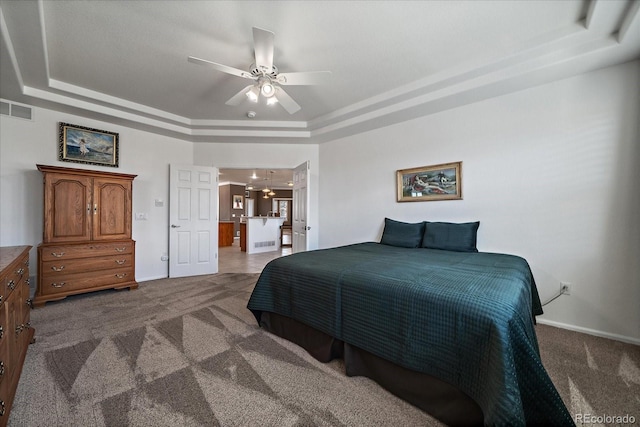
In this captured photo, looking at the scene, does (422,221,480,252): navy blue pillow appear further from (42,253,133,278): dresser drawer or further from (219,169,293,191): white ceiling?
(219,169,293,191): white ceiling

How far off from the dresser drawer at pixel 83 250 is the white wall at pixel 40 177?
48cm

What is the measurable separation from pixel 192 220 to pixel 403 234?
139 inches

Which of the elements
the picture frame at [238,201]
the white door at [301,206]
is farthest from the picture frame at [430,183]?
the picture frame at [238,201]

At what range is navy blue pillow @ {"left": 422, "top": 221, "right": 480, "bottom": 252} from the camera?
9.12 ft

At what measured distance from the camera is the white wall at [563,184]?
2234 mm

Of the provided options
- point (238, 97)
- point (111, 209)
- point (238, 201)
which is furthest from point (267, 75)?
point (238, 201)

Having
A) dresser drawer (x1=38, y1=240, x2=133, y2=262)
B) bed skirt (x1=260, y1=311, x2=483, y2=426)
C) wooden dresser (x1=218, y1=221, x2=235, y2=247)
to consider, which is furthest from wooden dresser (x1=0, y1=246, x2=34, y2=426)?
wooden dresser (x1=218, y1=221, x2=235, y2=247)

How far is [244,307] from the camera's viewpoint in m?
2.93

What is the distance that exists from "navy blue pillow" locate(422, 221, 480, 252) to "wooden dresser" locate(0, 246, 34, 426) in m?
3.37

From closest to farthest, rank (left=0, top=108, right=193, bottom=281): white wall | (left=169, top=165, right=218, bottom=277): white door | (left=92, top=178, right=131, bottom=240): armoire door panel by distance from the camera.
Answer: (left=0, top=108, right=193, bottom=281): white wall
(left=92, top=178, right=131, bottom=240): armoire door panel
(left=169, top=165, right=218, bottom=277): white door

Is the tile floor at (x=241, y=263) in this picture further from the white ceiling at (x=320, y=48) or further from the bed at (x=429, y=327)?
the white ceiling at (x=320, y=48)

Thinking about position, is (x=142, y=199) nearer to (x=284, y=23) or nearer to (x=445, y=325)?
(x=284, y=23)

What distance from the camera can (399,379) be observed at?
1494mm

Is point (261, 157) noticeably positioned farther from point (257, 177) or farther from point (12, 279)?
point (257, 177)
